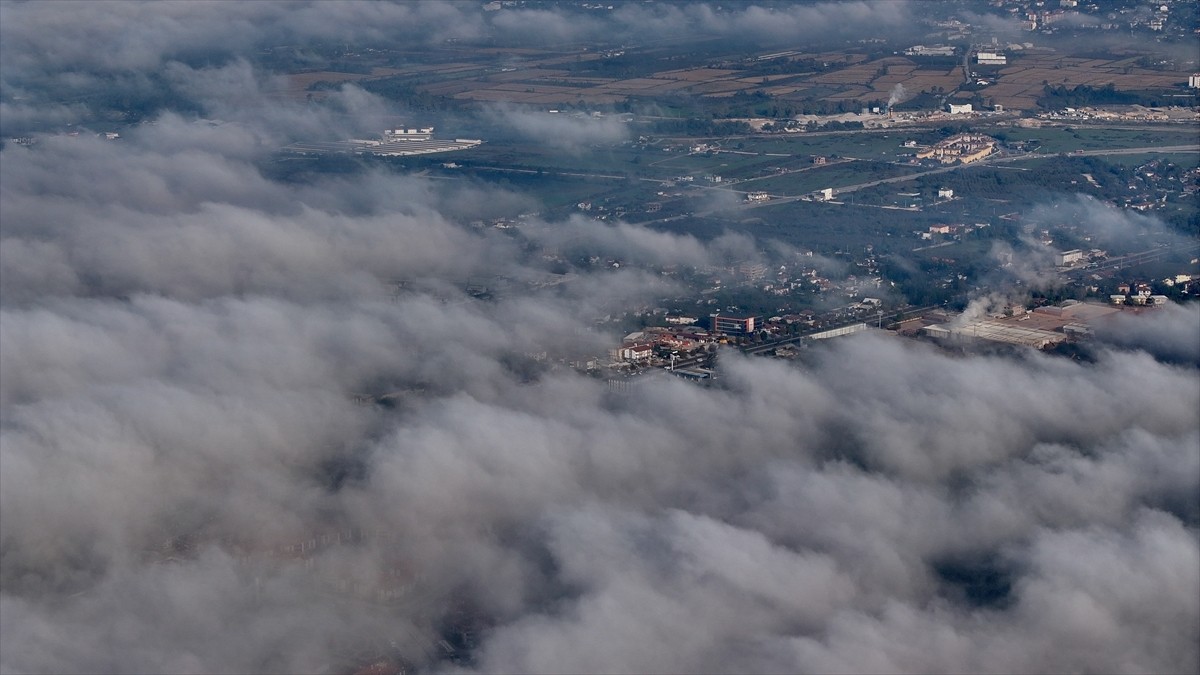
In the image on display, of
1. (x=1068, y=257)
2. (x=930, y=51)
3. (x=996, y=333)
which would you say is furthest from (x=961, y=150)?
(x=996, y=333)

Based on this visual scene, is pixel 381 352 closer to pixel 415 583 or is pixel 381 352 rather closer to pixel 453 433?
pixel 453 433

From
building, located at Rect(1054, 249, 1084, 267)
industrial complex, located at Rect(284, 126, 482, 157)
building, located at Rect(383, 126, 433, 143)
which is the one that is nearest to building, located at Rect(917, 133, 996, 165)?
building, located at Rect(1054, 249, 1084, 267)

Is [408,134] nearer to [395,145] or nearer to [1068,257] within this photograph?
[395,145]

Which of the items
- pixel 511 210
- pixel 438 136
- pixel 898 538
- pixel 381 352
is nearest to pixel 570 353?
pixel 381 352

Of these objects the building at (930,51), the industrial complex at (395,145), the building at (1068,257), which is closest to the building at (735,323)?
the building at (1068,257)

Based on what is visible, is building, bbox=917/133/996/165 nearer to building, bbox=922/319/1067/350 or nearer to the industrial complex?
the industrial complex

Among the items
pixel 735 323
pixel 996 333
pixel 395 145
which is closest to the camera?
pixel 996 333

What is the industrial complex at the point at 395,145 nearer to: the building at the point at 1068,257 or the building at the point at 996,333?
the building at the point at 1068,257
